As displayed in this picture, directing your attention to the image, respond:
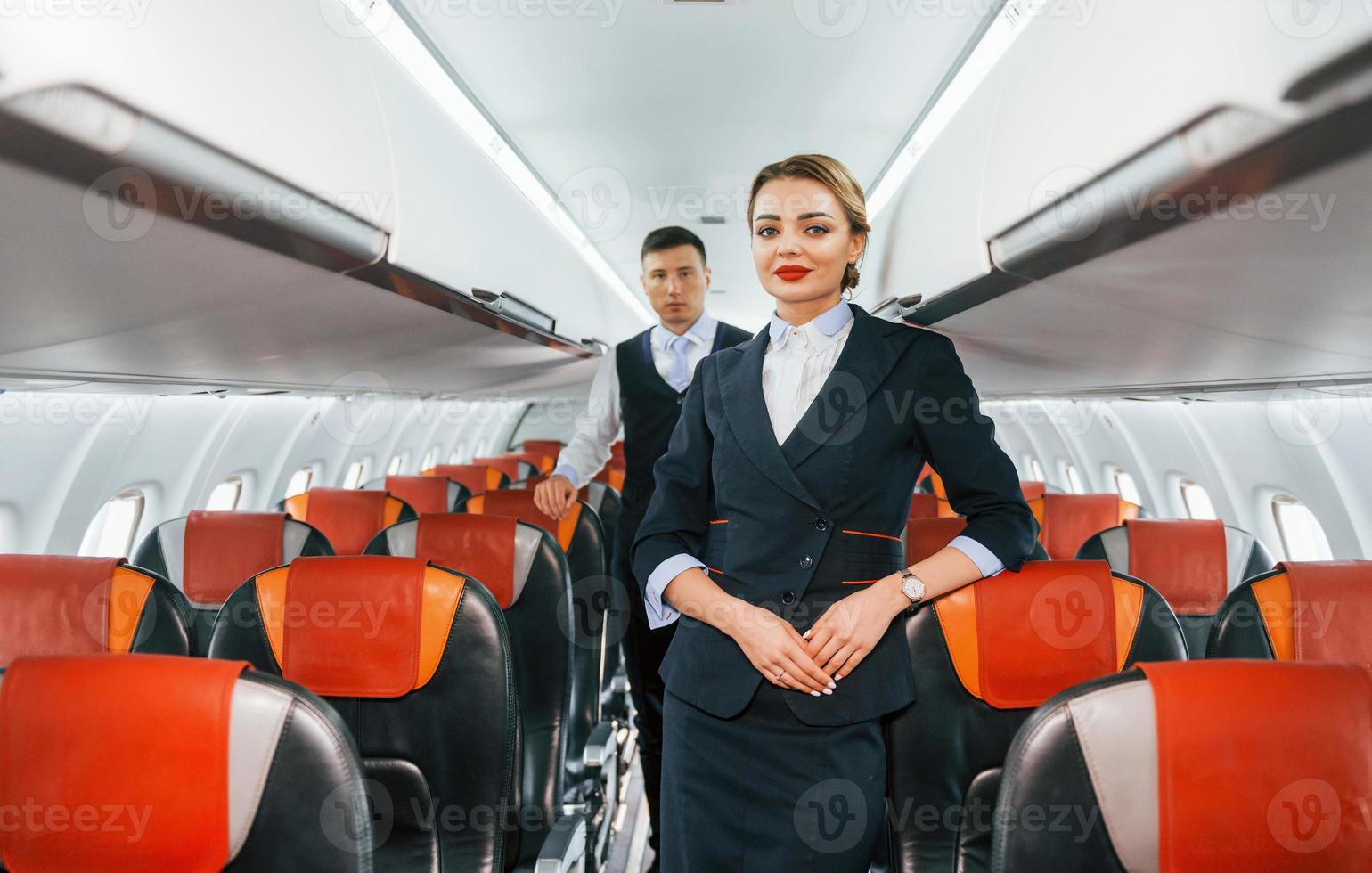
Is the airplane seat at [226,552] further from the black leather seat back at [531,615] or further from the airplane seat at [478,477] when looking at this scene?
the airplane seat at [478,477]

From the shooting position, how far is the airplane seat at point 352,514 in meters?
4.39

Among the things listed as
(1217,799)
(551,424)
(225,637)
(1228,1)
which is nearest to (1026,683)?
(1217,799)

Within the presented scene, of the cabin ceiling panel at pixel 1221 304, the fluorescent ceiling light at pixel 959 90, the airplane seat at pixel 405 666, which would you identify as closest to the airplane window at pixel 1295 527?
the cabin ceiling panel at pixel 1221 304

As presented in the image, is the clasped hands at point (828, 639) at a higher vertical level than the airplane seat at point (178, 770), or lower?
higher

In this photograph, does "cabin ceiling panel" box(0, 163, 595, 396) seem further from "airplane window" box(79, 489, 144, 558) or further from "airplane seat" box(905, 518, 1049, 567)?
"airplane seat" box(905, 518, 1049, 567)

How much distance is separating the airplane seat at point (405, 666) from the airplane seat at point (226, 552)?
4.08 feet

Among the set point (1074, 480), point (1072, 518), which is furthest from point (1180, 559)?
point (1074, 480)

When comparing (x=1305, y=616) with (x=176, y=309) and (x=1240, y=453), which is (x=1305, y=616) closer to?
(x=176, y=309)

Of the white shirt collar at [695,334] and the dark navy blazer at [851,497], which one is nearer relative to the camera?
the dark navy blazer at [851,497]

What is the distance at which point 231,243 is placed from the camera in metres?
1.92

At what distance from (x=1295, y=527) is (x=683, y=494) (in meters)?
5.22

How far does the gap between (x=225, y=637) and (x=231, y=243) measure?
0.91 meters

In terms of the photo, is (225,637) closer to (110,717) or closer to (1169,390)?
(110,717)

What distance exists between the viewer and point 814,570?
1454 millimetres
